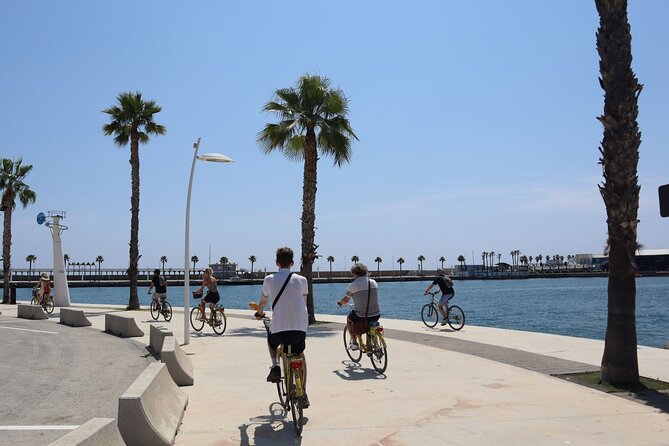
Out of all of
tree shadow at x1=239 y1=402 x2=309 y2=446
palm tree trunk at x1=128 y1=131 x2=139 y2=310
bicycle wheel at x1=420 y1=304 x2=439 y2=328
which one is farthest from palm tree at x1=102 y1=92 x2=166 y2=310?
tree shadow at x1=239 y1=402 x2=309 y2=446

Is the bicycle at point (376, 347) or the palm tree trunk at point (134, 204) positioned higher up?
the palm tree trunk at point (134, 204)

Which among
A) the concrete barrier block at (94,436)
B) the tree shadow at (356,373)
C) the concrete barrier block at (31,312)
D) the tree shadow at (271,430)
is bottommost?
the tree shadow at (356,373)

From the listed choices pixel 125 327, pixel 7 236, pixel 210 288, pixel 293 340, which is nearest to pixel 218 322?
pixel 210 288

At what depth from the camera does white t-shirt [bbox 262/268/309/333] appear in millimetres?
7070

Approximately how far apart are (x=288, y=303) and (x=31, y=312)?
75.6ft

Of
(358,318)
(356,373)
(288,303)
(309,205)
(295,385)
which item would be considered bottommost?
(356,373)

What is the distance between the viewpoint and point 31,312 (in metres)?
26.1

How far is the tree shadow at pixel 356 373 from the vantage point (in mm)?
10195

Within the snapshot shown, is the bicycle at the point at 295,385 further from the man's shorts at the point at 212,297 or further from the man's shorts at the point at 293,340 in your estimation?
the man's shorts at the point at 212,297

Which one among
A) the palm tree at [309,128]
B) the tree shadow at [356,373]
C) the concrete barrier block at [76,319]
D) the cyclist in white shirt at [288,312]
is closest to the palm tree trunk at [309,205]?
the palm tree at [309,128]

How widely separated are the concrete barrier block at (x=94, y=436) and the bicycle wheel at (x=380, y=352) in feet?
20.9

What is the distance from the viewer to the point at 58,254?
3547 cm

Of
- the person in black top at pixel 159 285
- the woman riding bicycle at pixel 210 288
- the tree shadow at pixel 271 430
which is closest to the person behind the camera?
the tree shadow at pixel 271 430

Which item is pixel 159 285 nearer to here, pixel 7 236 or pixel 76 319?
pixel 76 319
